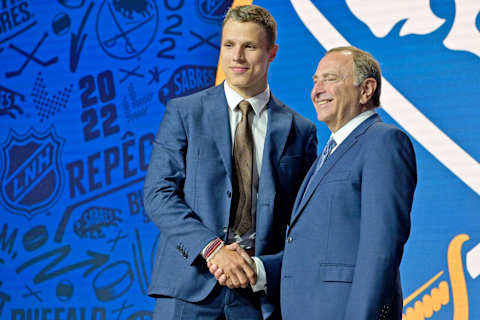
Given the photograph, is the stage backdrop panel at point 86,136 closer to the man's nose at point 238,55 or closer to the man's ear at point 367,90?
the man's nose at point 238,55

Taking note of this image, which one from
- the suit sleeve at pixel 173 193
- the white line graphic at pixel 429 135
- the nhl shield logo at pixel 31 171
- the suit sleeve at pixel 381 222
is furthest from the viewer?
the nhl shield logo at pixel 31 171

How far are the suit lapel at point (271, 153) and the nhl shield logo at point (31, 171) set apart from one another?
166 centimetres

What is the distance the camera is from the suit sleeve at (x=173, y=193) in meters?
1.84

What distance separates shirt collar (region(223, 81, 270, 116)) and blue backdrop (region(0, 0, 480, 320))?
0.89 metres

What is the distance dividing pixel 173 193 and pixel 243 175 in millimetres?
221

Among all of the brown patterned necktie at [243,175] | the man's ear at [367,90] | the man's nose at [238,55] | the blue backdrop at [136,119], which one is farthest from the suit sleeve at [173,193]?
the blue backdrop at [136,119]

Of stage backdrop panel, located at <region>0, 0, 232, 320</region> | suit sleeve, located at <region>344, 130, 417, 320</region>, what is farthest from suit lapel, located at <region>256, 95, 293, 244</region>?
stage backdrop panel, located at <region>0, 0, 232, 320</region>

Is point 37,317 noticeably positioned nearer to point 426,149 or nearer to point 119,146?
point 119,146

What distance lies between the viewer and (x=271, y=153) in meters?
1.98

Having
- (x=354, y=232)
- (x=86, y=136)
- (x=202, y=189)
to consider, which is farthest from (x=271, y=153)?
(x=86, y=136)

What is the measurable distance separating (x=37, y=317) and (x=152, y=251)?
73 cm

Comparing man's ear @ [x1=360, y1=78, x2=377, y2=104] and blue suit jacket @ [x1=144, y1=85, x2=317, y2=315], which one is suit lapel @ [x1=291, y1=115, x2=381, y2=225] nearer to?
man's ear @ [x1=360, y1=78, x2=377, y2=104]

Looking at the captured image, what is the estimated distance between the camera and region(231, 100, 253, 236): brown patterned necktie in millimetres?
1934

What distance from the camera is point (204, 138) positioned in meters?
1.96
